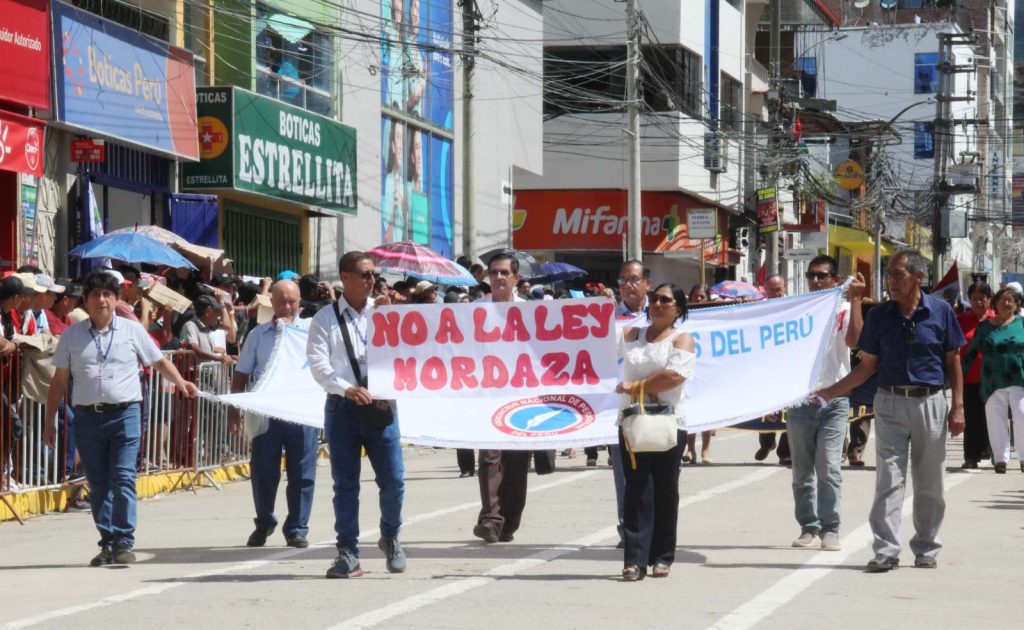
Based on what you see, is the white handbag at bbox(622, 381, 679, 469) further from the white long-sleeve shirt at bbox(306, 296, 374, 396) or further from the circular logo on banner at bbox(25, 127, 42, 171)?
the circular logo on banner at bbox(25, 127, 42, 171)

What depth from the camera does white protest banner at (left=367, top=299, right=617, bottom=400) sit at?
1103 centimetres

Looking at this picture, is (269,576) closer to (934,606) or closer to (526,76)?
(934,606)

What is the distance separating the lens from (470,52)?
28.1 metres

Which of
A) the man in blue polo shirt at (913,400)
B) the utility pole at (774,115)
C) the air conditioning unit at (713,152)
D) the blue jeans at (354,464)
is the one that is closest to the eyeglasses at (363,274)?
the blue jeans at (354,464)

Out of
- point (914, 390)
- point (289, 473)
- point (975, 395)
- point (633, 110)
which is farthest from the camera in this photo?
point (633, 110)

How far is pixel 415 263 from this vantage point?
24.5 m

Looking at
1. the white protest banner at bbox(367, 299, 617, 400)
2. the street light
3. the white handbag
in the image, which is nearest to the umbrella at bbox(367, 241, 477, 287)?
the white protest banner at bbox(367, 299, 617, 400)

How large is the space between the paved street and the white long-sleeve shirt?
1187 mm

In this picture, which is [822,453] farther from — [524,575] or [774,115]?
[774,115]

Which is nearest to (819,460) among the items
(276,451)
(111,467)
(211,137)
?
(276,451)

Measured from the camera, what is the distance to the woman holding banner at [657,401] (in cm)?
1008

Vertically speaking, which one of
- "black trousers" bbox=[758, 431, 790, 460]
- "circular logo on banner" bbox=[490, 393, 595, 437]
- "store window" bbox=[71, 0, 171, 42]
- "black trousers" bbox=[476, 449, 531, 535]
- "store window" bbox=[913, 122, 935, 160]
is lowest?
"black trousers" bbox=[758, 431, 790, 460]

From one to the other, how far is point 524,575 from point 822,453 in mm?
2491

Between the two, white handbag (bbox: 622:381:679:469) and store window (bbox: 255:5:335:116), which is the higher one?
store window (bbox: 255:5:335:116)
